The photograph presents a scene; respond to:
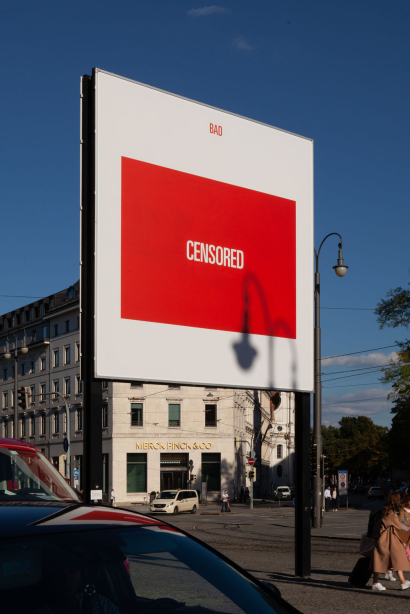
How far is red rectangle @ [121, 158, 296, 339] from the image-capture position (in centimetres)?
1062

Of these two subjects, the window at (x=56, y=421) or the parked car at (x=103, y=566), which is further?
the window at (x=56, y=421)

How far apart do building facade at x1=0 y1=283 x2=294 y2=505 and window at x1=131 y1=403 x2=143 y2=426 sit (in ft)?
0.28

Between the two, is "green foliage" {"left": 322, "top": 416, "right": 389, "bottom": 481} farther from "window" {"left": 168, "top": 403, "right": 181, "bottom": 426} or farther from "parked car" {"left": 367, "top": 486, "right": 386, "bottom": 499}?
"window" {"left": 168, "top": 403, "right": 181, "bottom": 426}

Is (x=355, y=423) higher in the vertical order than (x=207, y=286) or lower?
lower

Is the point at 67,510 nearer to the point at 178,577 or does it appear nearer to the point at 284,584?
the point at 178,577

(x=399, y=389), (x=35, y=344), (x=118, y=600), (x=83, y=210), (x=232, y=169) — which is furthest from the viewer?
(x=35, y=344)

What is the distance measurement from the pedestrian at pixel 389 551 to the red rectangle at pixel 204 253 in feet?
11.5

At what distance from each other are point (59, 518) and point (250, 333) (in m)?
9.01

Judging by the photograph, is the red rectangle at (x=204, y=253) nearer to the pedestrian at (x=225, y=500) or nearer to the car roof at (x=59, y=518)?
the car roof at (x=59, y=518)

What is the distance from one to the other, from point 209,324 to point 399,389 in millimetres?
29014

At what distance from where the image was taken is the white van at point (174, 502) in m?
47.2

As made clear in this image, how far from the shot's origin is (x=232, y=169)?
39.8 feet

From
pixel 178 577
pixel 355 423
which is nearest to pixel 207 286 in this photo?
pixel 178 577

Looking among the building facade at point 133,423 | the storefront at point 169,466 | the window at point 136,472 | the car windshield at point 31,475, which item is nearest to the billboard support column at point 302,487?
the car windshield at point 31,475
